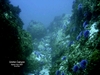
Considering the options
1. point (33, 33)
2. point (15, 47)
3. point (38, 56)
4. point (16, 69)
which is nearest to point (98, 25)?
point (15, 47)

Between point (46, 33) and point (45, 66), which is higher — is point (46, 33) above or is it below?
above

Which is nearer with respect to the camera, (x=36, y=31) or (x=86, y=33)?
(x=86, y=33)

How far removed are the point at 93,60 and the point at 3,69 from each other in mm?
5265

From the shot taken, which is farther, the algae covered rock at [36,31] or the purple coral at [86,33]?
the algae covered rock at [36,31]

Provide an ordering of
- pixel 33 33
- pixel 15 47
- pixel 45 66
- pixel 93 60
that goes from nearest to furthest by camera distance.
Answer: pixel 93 60
pixel 15 47
pixel 45 66
pixel 33 33

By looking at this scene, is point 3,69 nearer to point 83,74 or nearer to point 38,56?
point 83,74

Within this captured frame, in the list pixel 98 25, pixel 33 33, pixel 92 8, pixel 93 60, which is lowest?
pixel 93 60

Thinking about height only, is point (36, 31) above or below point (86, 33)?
above

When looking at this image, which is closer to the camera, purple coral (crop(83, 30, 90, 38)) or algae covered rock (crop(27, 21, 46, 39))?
purple coral (crop(83, 30, 90, 38))

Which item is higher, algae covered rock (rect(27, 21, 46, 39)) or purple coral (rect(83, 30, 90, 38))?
algae covered rock (rect(27, 21, 46, 39))

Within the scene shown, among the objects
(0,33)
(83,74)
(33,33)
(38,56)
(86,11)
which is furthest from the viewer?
(33,33)

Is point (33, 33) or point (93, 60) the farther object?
point (33, 33)

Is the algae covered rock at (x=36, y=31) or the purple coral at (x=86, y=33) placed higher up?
the algae covered rock at (x=36, y=31)

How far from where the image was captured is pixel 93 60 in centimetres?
566
